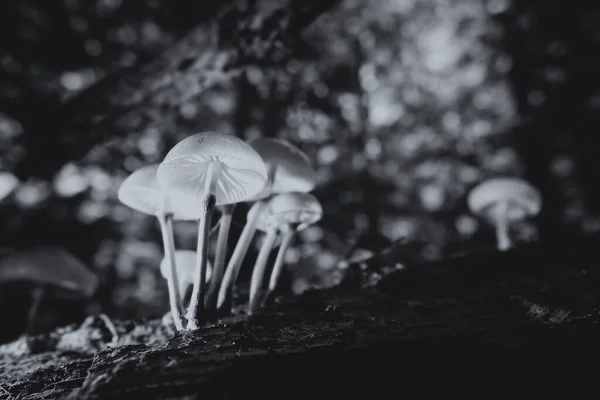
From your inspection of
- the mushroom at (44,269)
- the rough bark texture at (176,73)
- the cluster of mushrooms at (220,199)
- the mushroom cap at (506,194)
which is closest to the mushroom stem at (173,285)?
the cluster of mushrooms at (220,199)

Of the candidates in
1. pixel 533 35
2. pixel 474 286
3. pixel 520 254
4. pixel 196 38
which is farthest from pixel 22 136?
pixel 533 35

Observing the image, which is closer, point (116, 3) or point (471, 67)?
point (116, 3)

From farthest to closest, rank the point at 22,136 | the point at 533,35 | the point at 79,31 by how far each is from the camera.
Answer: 1. the point at 533,35
2. the point at 79,31
3. the point at 22,136

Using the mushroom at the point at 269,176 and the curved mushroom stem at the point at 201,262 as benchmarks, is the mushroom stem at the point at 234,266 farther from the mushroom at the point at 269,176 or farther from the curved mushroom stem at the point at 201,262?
the curved mushroom stem at the point at 201,262

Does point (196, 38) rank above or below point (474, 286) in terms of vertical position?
above

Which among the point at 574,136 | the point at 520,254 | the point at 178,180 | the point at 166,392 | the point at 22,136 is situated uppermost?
the point at 574,136

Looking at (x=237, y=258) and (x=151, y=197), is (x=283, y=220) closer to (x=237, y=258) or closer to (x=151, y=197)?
(x=237, y=258)

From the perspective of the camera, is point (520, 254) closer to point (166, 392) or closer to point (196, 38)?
point (166, 392)
